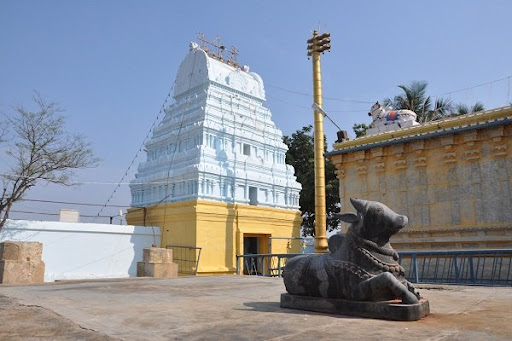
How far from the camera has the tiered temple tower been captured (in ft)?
65.4

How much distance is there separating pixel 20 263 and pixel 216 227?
10541 millimetres

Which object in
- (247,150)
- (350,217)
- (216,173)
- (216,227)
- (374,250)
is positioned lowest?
(374,250)

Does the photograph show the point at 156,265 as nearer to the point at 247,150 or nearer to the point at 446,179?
the point at 446,179

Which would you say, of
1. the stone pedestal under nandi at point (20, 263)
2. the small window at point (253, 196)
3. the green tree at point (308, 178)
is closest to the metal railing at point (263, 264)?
the stone pedestal under nandi at point (20, 263)

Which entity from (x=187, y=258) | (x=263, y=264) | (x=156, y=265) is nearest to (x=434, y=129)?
(x=263, y=264)

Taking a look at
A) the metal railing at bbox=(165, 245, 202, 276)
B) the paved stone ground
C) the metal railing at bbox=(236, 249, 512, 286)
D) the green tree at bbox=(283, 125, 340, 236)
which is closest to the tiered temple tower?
the metal railing at bbox=(165, 245, 202, 276)

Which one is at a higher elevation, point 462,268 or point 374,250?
point 374,250

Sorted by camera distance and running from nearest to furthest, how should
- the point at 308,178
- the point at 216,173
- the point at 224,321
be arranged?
the point at 224,321 < the point at 216,173 < the point at 308,178

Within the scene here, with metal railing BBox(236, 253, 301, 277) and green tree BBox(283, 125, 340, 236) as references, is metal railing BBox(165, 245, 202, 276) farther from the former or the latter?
green tree BBox(283, 125, 340, 236)

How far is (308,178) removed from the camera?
100ft

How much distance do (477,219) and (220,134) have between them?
14.5 m

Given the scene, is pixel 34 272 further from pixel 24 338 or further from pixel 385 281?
pixel 385 281

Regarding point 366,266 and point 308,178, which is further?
point 308,178

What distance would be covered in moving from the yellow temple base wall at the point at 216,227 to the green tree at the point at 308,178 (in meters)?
7.26
